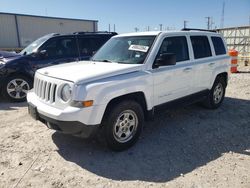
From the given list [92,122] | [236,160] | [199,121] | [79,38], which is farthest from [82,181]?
[79,38]

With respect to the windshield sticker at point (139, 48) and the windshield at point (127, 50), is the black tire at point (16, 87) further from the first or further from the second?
the windshield sticker at point (139, 48)

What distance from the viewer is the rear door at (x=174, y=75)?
4.20 m

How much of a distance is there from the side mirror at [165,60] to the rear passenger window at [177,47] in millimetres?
219

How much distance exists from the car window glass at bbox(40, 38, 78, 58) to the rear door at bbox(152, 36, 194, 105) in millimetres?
3975

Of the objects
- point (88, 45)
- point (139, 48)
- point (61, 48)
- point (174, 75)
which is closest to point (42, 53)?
point (61, 48)

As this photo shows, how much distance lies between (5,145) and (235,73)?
34.6ft

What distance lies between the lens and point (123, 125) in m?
3.80

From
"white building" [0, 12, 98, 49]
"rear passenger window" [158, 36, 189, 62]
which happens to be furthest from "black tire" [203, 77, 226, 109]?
"white building" [0, 12, 98, 49]

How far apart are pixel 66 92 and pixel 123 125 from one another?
1.05m

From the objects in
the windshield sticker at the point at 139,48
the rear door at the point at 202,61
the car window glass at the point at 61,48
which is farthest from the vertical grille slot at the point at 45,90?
the car window glass at the point at 61,48

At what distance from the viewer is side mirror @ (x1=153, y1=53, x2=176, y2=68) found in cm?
403

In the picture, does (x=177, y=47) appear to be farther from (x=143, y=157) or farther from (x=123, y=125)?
(x=143, y=157)

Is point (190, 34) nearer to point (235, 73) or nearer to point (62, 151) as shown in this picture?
point (62, 151)

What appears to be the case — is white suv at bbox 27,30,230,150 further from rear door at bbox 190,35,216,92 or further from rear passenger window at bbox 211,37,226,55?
rear passenger window at bbox 211,37,226,55
